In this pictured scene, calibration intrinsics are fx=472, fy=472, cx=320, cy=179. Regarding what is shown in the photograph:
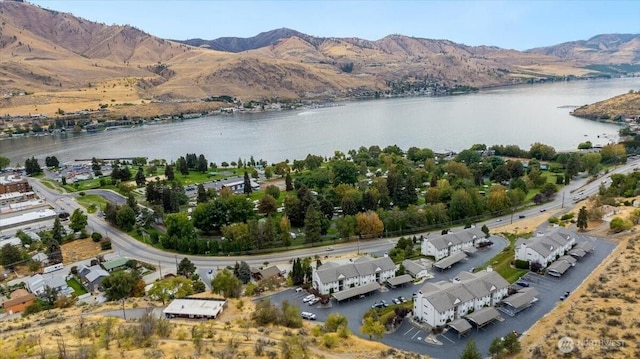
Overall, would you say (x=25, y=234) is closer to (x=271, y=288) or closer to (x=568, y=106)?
(x=271, y=288)

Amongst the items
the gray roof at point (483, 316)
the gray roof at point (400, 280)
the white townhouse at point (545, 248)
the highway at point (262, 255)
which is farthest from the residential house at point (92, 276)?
the white townhouse at point (545, 248)

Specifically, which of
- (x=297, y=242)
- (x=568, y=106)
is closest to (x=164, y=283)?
(x=297, y=242)

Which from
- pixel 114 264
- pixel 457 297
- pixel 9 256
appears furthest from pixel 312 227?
pixel 9 256

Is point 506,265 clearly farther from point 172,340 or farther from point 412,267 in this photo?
point 172,340

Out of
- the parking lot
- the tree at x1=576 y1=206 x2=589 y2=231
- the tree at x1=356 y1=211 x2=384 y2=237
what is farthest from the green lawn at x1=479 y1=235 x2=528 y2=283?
the tree at x1=356 y1=211 x2=384 y2=237

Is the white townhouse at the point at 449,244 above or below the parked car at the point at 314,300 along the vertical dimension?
above

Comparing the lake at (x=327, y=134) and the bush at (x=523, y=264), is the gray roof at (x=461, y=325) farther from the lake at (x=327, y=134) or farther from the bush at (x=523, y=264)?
the lake at (x=327, y=134)
